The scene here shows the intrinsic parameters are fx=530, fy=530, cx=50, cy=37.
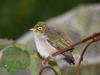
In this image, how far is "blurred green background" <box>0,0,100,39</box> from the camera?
27.8 ft

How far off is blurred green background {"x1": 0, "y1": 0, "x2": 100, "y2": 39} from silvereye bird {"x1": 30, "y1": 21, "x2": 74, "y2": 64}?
517 cm

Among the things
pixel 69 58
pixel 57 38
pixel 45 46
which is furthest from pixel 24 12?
pixel 69 58

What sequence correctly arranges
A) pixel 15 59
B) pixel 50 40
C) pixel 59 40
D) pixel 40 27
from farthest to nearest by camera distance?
pixel 50 40
pixel 59 40
pixel 40 27
pixel 15 59

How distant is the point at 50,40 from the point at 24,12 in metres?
5.58

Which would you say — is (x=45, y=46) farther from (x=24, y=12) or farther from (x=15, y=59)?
(x=24, y=12)

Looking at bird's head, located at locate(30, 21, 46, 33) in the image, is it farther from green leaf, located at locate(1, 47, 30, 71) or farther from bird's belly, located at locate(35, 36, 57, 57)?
green leaf, located at locate(1, 47, 30, 71)

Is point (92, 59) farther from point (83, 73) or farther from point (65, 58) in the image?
point (65, 58)

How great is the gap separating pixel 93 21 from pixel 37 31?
4.63m

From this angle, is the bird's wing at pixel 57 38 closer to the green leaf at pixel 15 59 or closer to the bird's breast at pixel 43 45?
the bird's breast at pixel 43 45

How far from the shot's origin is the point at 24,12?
8711 millimetres

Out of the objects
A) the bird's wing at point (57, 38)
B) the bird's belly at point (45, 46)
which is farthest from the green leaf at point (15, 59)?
the bird's belly at point (45, 46)

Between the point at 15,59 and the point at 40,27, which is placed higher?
the point at 40,27

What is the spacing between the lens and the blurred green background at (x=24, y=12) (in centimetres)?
848

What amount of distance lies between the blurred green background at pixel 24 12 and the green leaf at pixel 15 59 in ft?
19.7
